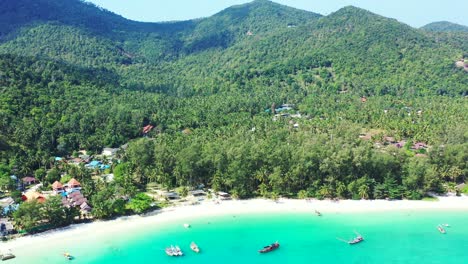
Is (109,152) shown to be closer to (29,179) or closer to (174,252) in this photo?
(29,179)

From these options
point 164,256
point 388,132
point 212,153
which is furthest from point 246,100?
point 164,256

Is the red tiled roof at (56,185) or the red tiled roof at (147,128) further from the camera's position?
the red tiled roof at (147,128)

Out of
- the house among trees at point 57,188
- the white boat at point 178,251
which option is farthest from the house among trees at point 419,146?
the house among trees at point 57,188

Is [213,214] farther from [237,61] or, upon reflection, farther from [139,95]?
[237,61]

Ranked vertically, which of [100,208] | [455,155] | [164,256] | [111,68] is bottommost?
[164,256]

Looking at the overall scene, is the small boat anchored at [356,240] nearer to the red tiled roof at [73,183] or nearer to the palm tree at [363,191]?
the palm tree at [363,191]

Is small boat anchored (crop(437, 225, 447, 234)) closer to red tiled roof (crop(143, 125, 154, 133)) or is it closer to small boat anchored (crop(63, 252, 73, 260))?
small boat anchored (crop(63, 252, 73, 260))

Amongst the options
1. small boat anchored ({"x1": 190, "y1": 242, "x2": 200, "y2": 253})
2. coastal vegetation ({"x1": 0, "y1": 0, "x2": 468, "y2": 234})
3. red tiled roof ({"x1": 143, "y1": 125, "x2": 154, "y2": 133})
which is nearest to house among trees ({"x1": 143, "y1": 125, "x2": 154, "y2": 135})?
red tiled roof ({"x1": 143, "y1": 125, "x2": 154, "y2": 133})
